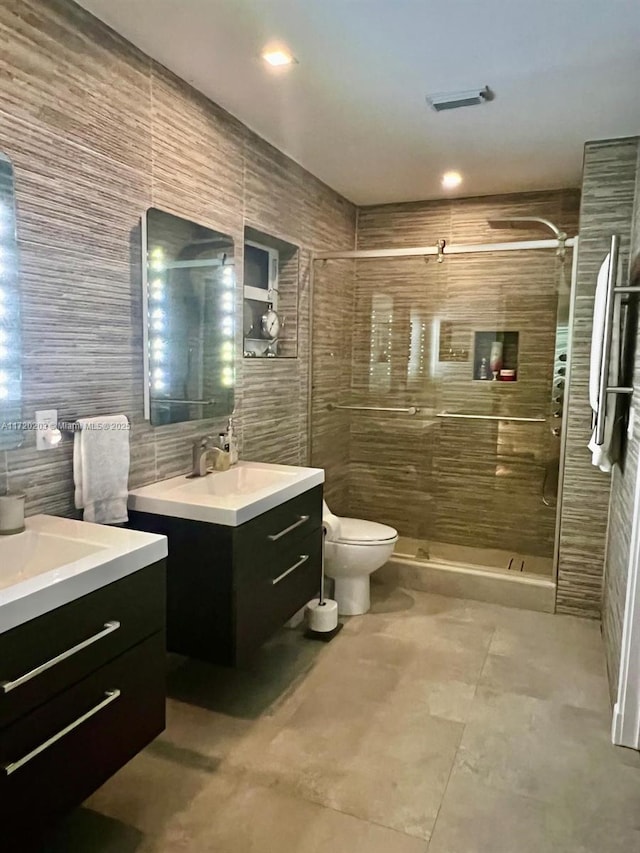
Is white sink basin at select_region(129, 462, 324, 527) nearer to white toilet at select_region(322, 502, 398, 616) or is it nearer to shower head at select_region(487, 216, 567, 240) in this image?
white toilet at select_region(322, 502, 398, 616)

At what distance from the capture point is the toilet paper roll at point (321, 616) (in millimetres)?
2799

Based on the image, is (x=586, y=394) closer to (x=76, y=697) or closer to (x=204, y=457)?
(x=204, y=457)

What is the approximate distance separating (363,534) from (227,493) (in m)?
0.87

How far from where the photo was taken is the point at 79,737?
1397 mm

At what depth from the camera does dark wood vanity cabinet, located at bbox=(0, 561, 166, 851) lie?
4.05ft

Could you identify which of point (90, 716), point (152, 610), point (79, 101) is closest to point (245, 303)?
point (79, 101)

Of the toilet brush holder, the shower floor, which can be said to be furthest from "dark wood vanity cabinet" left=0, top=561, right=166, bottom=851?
the shower floor

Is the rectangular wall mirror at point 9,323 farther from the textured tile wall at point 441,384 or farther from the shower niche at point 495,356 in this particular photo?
the shower niche at point 495,356

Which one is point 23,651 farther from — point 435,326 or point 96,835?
point 435,326

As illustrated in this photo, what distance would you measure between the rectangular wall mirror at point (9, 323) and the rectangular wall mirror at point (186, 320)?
54 cm

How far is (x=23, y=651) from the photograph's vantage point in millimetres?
1238

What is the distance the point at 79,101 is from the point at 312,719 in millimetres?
2217

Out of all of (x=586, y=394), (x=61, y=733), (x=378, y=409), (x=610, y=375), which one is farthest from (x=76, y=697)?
(x=378, y=409)

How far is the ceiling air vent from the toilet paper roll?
2.23m
